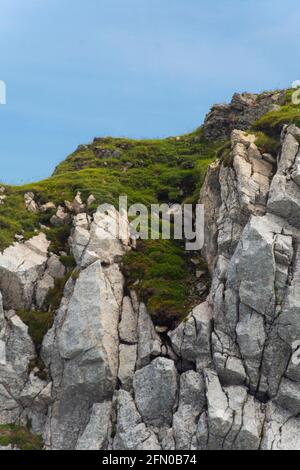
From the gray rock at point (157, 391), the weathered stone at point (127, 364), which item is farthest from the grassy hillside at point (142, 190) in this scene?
the gray rock at point (157, 391)

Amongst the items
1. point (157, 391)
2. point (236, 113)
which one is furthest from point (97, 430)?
point (236, 113)

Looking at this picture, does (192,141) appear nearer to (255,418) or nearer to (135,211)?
(135,211)

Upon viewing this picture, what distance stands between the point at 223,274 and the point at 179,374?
6880 millimetres

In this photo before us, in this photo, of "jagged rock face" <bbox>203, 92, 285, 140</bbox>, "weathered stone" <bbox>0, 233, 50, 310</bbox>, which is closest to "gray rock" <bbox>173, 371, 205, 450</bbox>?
"weathered stone" <bbox>0, 233, 50, 310</bbox>

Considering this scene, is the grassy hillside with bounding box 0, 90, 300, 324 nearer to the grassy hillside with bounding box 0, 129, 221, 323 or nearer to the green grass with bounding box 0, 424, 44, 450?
the grassy hillside with bounding box 0, 129, 221, 323

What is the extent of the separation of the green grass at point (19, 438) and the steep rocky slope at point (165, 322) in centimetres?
8

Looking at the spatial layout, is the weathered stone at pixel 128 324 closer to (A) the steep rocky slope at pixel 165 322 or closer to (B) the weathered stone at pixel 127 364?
(A) the steep rocky slope at pixel 165 322

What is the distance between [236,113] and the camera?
6450 centimetres

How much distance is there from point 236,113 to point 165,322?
3398 cm

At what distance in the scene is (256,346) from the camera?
33.4 metres

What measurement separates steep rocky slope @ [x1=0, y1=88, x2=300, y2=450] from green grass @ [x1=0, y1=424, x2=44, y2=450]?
0.08 meters

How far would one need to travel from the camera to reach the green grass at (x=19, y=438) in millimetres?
34731
